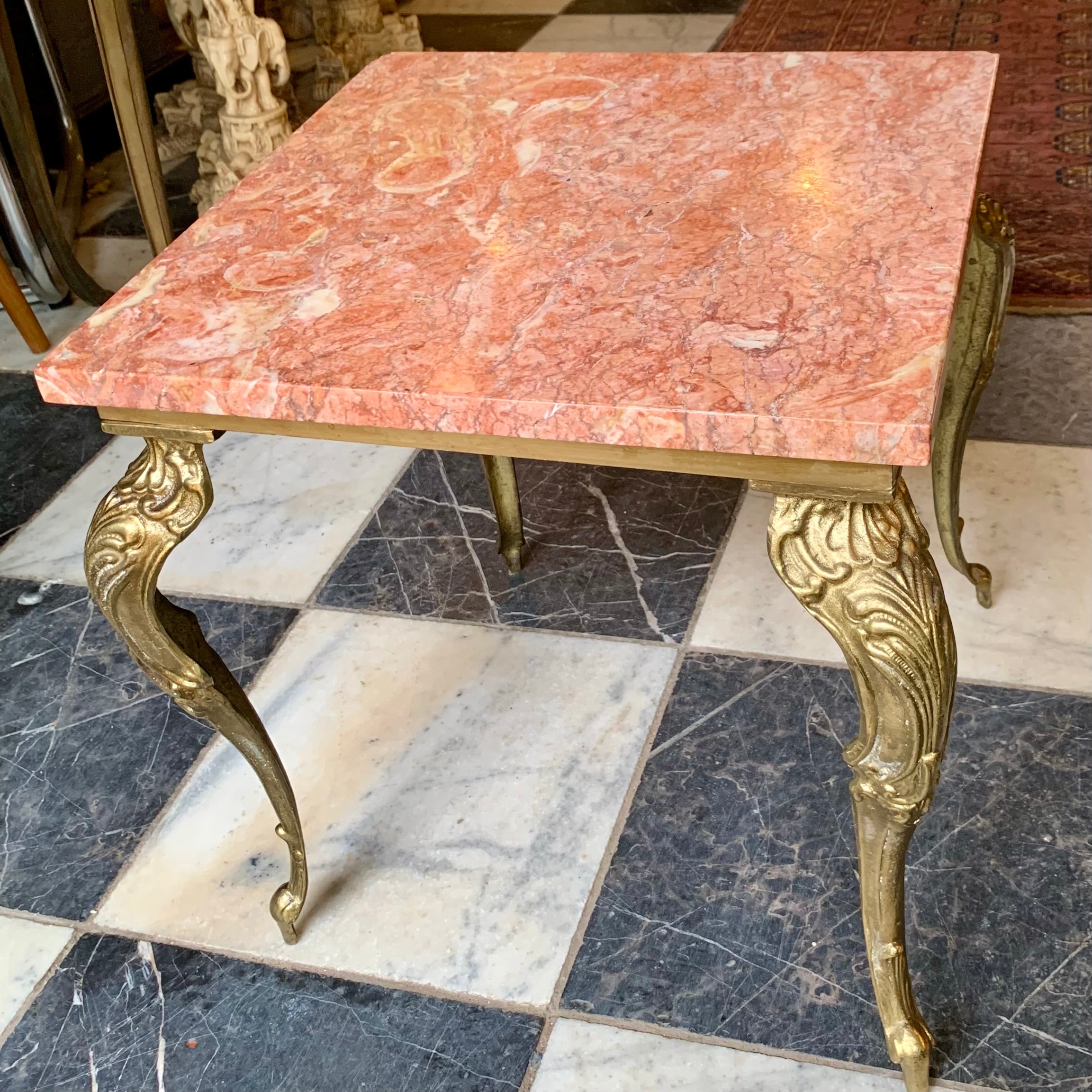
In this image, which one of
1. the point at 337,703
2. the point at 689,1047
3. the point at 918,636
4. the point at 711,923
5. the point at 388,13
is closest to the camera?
the point at 918,636

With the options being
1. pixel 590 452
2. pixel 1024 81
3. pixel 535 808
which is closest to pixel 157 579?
pixel 590 452

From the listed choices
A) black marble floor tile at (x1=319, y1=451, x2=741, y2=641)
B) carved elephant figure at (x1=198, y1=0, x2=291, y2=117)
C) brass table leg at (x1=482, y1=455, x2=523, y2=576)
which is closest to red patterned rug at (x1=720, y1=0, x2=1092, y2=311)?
black marble floor tile at (x1=319, y1=451, x2=741, y2=641)

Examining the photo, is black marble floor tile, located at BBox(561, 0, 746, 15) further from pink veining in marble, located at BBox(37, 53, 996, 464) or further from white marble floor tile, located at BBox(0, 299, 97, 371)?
pink veining in marble, located at BBox(37, 53, 996, 464)

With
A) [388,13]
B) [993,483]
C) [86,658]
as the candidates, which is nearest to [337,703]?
[86,658]

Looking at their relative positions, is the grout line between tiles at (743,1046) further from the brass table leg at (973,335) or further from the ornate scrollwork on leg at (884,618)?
the brass table leg at (973,335)

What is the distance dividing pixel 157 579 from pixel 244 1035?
47 centimetres

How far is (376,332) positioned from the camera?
0.92 metres

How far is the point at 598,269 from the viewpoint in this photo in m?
0.97

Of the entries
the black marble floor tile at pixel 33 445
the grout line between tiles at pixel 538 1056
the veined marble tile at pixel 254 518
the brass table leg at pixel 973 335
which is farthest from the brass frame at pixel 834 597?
the black marble floor tile at pixel 33 445

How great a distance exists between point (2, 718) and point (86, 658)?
0.44ft

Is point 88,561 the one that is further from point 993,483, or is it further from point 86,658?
point 993,483

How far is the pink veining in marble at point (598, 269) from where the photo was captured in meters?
0.82

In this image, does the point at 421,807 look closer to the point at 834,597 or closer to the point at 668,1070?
the point at 668,1070

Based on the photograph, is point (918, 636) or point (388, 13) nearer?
point (918, 636)
